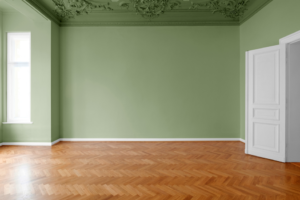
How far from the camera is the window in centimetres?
512

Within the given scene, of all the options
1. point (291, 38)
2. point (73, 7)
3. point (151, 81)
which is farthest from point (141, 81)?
point (291, 38)

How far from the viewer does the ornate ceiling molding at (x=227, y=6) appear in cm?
470

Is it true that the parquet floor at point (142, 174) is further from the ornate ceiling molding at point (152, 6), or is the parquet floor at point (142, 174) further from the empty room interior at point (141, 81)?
the ornate ceiling molding at point (152, 6)

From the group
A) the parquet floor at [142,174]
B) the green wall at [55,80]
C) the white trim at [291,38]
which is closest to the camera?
the parquet floor at [142,174]

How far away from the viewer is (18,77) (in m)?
5.16

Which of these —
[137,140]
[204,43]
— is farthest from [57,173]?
[204,43]

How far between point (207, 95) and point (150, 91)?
5.22 ft

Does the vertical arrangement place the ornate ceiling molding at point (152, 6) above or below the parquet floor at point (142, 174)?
above

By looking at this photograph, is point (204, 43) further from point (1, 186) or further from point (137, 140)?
point (1, 186)

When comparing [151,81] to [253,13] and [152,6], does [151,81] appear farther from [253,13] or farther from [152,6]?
[253,13]

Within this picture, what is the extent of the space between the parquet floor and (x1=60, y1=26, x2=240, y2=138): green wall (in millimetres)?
863

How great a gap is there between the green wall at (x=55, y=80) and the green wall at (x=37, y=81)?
91mm

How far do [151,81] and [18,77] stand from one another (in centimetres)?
353

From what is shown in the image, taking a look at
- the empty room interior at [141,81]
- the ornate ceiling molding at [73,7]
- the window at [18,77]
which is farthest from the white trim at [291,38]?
the window at [18,77]
